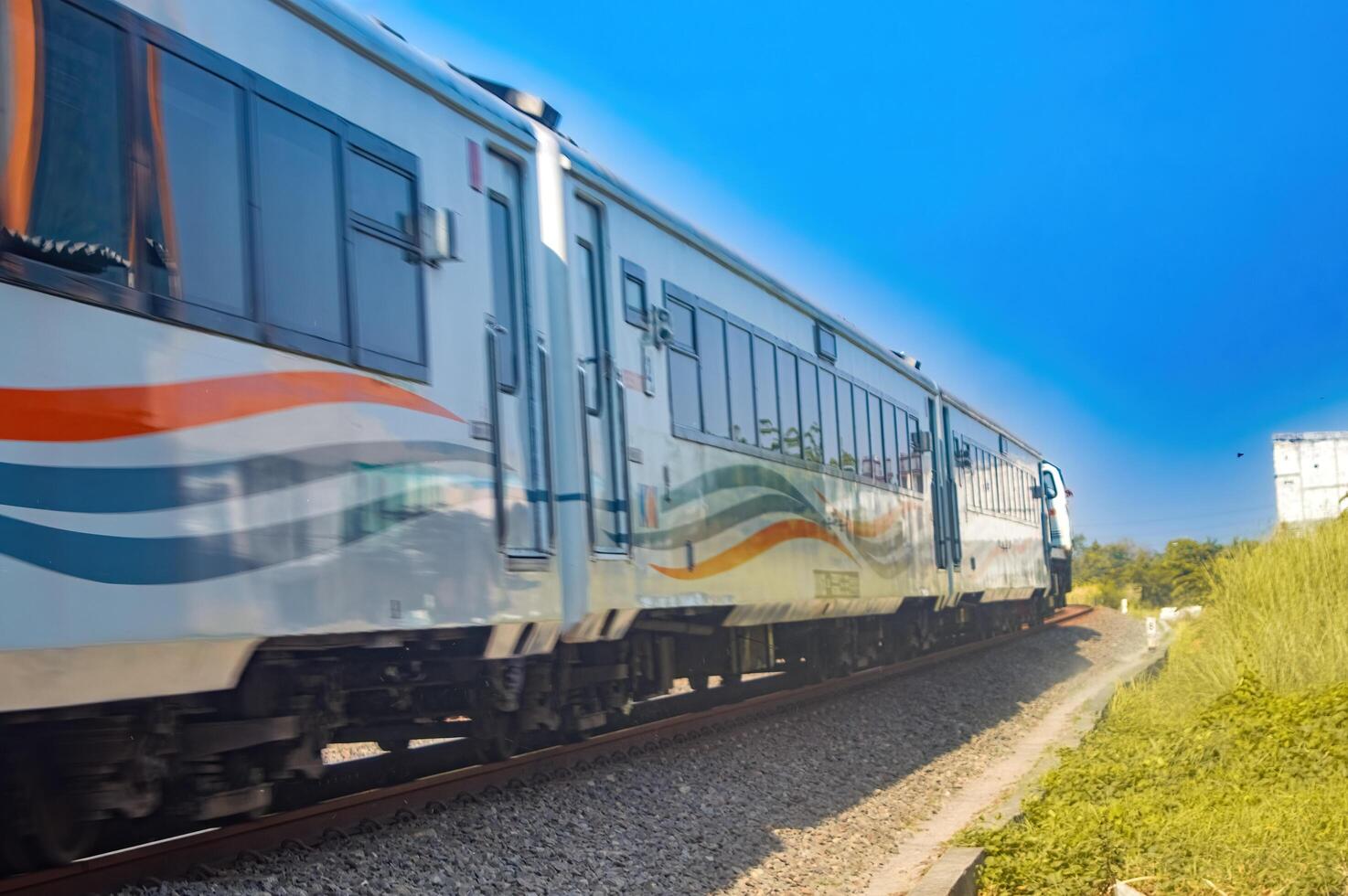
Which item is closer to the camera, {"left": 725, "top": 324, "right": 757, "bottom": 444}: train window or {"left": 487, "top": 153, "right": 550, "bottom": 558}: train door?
{"left": 487, "top": 153, "right": 550, "bottom": 558}: train door

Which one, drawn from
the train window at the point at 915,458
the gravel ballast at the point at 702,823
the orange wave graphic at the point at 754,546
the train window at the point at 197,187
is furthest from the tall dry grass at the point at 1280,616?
the train window at the point at 197,187

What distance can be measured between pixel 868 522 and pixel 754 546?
3443 millimetres

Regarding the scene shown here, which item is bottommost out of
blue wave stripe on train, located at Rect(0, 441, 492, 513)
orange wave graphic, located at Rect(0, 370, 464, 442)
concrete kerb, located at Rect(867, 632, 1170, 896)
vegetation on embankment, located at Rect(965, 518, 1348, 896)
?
concrete kerb, located at Rect(867, 632, 1170, 896)

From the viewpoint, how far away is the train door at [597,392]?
23.1ft

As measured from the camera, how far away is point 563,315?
22.8ft

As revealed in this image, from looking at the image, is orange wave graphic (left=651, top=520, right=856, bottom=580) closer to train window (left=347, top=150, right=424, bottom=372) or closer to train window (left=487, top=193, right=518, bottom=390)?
train window (left=487, top=193, right=518, bottom=390)

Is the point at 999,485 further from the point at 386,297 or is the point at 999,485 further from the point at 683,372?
the point at 386,297

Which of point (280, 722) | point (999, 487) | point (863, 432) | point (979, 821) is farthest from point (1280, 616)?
point (999, 487)

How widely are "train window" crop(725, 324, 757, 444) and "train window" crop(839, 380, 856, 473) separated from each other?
92.3 inches

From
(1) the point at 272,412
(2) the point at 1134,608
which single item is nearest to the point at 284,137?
(1) the point at 272,412

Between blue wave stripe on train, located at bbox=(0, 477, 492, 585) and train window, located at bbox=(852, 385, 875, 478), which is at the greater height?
train window, located at bbox=(852, 385, 875, 478)

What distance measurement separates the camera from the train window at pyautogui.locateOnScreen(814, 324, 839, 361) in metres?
11.8

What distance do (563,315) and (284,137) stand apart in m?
2.27

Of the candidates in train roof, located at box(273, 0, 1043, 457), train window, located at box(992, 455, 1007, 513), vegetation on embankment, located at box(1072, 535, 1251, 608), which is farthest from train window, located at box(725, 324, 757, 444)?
vegetation on embankment, located at box(1072, 535, 1251, 608)
